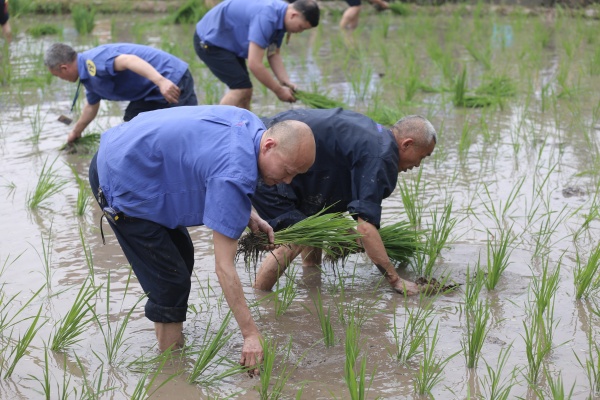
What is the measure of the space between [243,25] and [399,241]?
8.20 ft

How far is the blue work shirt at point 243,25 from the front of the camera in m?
5.82

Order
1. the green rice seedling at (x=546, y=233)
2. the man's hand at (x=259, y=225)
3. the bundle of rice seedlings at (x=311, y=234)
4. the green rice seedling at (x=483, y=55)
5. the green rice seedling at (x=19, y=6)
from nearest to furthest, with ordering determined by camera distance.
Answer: the man's hand at (x=259, y=225) → the bundle of rice seedlings at (x=311, y=234) → the green rice seedling at (x=546, y=233) → the green rice seedling at (x=483, y=55) → the green rice seedling at (x=19, y=6)

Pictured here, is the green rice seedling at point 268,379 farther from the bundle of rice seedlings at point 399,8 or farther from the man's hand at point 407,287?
the bundle of rice seedlings at point 399,8

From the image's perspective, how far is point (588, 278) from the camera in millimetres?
3684

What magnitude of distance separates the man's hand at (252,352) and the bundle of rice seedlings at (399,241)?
1109 mm

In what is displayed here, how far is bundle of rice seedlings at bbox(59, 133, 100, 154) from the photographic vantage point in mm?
5949

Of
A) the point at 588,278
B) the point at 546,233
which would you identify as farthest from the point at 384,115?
the point at 588,278

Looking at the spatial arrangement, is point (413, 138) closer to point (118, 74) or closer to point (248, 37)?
point (118, 74)

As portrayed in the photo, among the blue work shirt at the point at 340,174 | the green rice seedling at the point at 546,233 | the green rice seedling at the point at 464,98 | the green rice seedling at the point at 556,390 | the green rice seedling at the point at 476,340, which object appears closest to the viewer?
the green rice seedling at the point at 556,390

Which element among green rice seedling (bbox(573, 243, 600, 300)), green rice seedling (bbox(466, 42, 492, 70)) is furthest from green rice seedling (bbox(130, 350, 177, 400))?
green rice seedling (bbox(466, 42, 492, 70))

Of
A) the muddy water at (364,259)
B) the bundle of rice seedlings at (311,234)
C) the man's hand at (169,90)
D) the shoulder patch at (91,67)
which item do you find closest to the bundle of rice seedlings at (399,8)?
the muddy water at (364,259)

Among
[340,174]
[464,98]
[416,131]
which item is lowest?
[464,98]

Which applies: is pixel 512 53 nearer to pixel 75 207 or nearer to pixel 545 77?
pixel 545 77

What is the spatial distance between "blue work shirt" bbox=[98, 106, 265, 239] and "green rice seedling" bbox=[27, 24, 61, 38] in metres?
7.71
